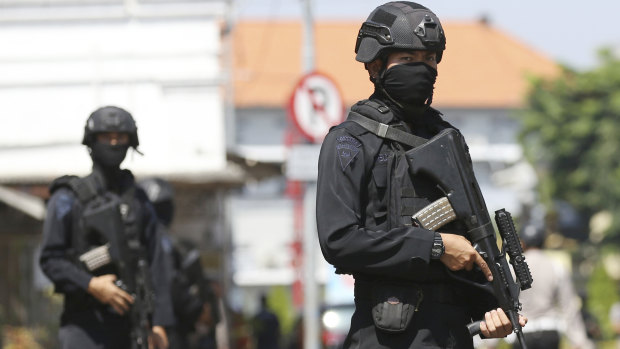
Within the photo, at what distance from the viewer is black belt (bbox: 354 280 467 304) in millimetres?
4980

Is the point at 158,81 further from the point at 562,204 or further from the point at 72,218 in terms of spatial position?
the point at 562,204

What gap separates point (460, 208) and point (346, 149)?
17.2 inches

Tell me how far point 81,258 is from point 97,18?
61.8 ft

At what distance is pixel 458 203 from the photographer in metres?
4.97

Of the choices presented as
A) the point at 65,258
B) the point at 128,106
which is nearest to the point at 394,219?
the point at 65,258

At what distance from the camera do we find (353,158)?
16.1 feet

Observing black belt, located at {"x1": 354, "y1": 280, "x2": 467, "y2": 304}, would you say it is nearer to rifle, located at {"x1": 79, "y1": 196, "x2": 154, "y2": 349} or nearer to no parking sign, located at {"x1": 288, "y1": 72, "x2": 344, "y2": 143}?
rifle, located at {"x1": 79, "y1": 196, "x2": 154, "y2": 349}

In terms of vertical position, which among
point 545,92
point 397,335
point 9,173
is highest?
point 545,92

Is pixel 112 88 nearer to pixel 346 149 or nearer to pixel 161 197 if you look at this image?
pixel 161 197

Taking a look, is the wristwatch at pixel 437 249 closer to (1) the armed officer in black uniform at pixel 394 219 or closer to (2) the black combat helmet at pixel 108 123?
(1) the armed officer in black uniform at pixel 394 219

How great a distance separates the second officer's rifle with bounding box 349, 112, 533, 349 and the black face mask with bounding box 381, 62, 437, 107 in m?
0.13

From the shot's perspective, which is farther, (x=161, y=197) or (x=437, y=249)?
(x=161, y=197)

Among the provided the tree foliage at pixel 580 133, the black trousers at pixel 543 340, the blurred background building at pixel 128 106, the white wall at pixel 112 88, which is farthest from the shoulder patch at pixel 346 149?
the tree foliage at pixel 580 133

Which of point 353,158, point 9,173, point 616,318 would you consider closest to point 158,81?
point 9,173
